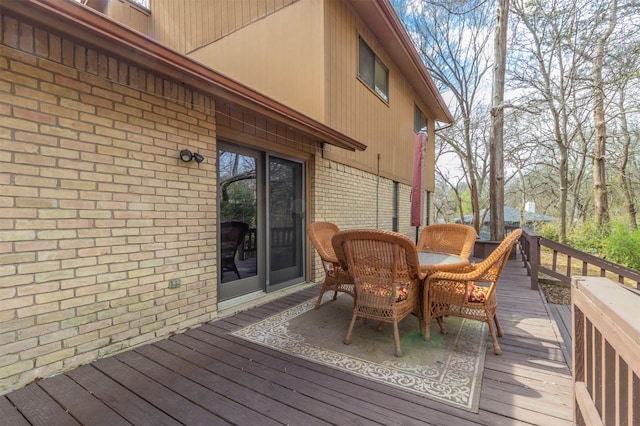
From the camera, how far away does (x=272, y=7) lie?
5.07 metres

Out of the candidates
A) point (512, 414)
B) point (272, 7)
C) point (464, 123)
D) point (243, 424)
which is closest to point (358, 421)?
point (243, 424)

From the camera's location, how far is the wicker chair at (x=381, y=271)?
229cm

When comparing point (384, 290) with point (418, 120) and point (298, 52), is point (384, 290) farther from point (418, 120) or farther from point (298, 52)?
point (418, 120)

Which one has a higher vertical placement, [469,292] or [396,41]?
[396,41]

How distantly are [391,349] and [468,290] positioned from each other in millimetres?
851

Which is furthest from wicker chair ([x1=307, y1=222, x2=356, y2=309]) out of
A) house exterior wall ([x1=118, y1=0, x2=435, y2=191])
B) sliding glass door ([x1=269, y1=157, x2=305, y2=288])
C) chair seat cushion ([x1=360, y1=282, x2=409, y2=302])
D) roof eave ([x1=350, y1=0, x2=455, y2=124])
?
roof eave ([x1=350, y1=0, x2=455, y2=124])

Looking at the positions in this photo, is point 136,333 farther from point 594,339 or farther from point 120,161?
point 594,339

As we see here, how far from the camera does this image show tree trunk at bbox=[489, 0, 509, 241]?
6.78m

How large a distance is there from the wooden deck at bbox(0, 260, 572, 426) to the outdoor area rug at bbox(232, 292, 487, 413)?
0.31 ft

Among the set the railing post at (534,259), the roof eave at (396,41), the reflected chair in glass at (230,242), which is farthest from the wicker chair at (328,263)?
the roof eave at (396,41)

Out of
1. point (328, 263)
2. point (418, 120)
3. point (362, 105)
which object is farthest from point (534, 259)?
point (418, 120)

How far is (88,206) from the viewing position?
7.18 feet

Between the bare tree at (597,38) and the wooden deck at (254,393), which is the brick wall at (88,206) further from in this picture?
the bare tree at (597,38)

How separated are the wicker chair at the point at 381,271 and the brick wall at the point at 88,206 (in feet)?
5.34
